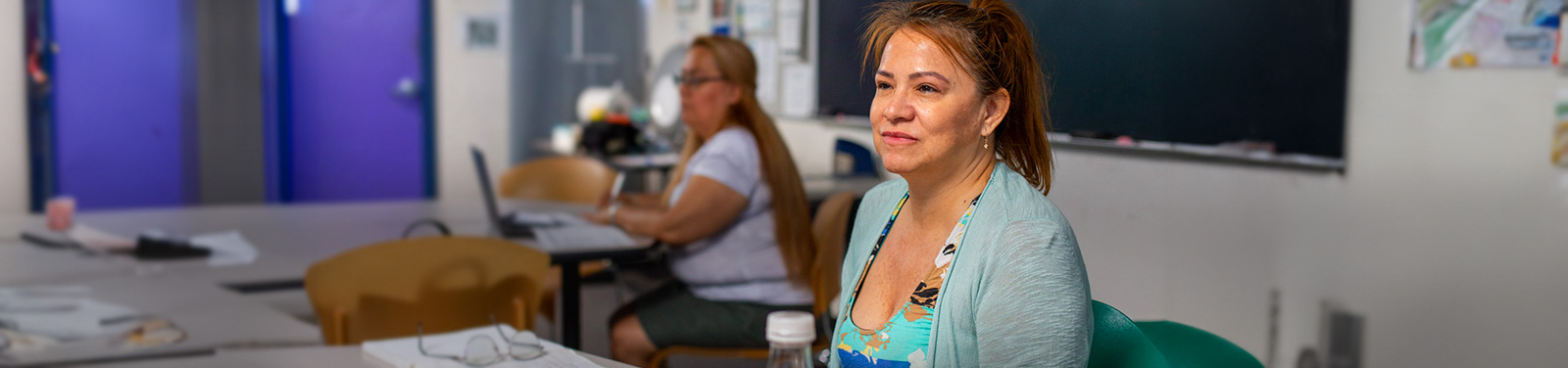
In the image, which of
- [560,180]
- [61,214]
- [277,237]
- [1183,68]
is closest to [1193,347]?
[1183,68]

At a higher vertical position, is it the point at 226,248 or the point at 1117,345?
the point at 1117,345

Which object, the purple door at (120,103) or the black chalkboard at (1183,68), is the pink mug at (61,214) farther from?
the purple door at (120,103)

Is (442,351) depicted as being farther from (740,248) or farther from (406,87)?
(406,87)

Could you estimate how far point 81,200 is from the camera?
5.32 metres

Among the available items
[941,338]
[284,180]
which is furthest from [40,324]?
[284,180]

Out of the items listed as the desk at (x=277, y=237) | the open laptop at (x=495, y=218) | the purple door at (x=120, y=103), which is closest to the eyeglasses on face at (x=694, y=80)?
the desk at (x=277, y=237)

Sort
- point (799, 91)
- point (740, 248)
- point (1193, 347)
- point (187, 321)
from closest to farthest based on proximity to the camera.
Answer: point (1193, 347) < point (187, 321) < point (740, 248) < point (799, 91)

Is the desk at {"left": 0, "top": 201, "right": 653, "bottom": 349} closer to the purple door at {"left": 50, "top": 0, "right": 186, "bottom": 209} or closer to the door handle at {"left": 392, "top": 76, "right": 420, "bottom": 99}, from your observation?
the purple door at {"left": 50, "top": 0, "right": 186, "bottom": 209}

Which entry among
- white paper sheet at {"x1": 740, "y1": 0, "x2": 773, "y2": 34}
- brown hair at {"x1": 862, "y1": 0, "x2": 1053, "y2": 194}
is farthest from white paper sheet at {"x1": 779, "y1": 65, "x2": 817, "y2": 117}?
brown hair at {"x1": 862, "y1": 0, "x2": 1053, "y2": 194}

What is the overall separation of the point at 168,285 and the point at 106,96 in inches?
154

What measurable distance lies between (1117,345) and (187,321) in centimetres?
146

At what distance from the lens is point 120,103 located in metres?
5.39

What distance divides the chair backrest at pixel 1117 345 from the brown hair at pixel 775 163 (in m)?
1.35

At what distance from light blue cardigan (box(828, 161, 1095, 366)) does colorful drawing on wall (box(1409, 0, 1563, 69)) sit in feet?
3.20
